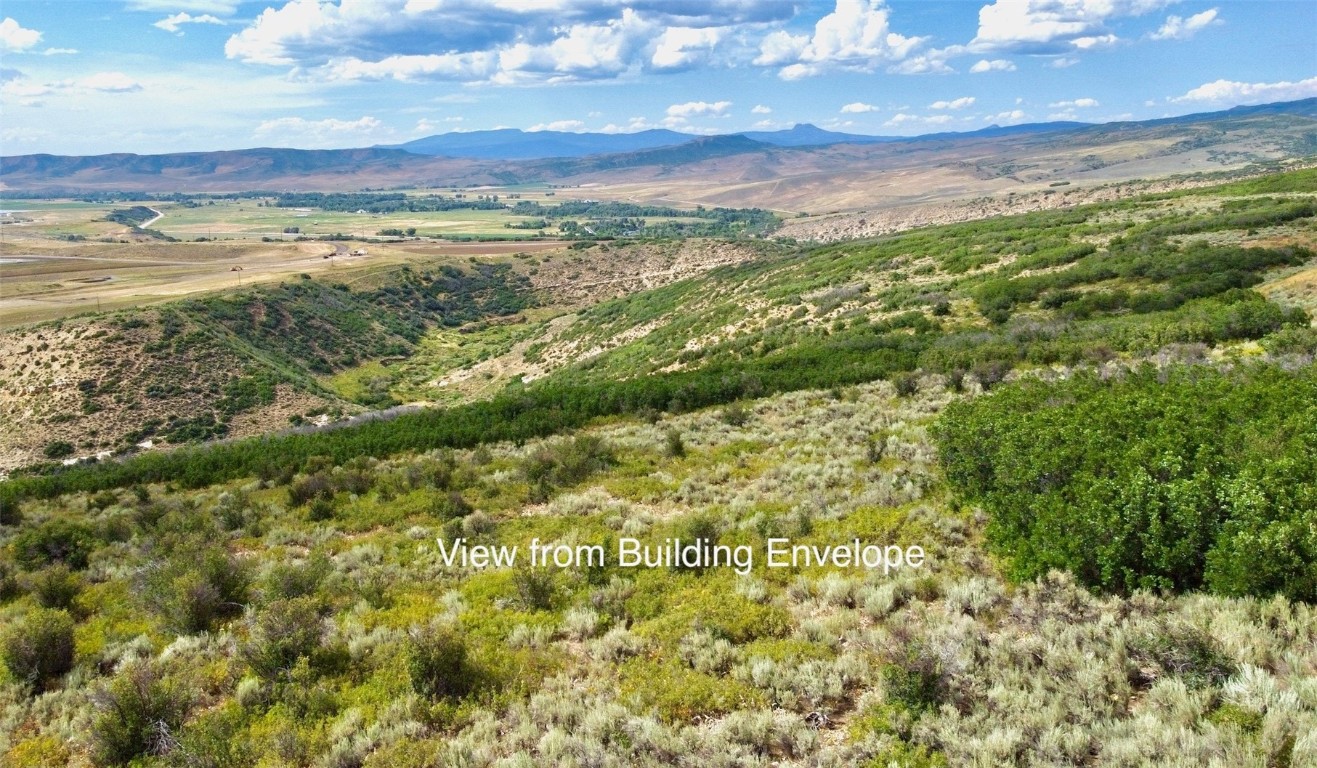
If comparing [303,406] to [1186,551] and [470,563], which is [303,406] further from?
[1186,551]

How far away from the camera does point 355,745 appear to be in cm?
641

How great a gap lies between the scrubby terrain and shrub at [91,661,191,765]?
31mm

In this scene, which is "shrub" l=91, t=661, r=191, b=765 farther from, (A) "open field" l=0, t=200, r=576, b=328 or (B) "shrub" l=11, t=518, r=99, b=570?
(A) "open field" l=0, t=200, r=576, b=328

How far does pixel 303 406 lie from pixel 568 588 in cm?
4371

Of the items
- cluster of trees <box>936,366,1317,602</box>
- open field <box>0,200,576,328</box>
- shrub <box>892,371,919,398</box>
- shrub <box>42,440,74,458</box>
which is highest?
open field <box>0,200,576,328</box>

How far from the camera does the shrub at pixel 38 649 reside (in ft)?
26.6

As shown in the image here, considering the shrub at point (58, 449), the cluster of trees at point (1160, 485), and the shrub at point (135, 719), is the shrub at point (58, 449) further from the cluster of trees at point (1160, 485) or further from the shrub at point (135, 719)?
the cluster of trees at point (1160, 485)

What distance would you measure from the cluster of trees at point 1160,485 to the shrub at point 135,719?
965 cm

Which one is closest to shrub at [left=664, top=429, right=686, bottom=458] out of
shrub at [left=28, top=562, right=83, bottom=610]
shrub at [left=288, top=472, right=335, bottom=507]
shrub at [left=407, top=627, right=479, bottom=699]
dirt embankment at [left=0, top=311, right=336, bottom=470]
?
shrub at [left=288, top=472, right=335, bottom=507]

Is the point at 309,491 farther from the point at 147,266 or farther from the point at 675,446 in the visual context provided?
the point at 147,266

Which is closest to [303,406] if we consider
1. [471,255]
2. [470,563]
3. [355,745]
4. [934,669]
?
[470,563]

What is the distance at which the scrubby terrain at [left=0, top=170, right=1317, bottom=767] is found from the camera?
234 inches

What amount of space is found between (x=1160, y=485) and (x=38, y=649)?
13599 millimetres

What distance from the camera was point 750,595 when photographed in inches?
346
